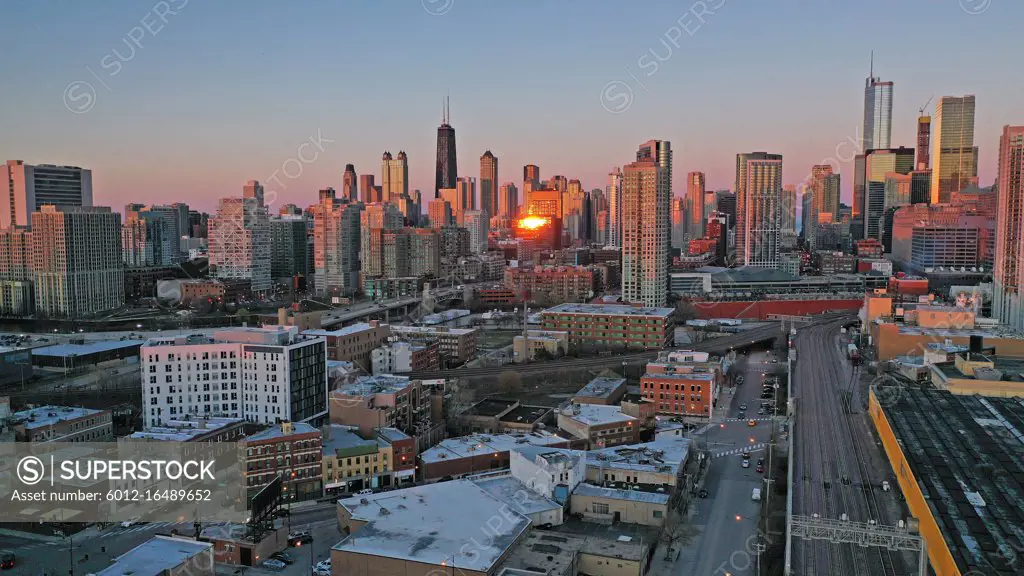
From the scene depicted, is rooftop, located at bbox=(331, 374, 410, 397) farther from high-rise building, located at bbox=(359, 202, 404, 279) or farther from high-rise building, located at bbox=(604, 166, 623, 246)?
high-rise building, located at bbox=(604, 166, 623, 246)

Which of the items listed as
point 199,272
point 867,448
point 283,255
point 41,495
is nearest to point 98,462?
point 41,495

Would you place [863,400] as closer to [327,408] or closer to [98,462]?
[327,408]

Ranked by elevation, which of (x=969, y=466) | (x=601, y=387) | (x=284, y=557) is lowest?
(x=284, y=557)

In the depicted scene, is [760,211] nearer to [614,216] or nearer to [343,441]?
[614,216]

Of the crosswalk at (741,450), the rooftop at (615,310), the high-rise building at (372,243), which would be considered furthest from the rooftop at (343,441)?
the high-rise building at (372,243)

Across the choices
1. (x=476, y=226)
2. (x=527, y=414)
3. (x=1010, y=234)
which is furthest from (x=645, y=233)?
(x=476, y=226)

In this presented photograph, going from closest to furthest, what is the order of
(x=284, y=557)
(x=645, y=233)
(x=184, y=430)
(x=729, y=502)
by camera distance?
(x=284, y=557) < (x=729, y=502) < (x=184, y=430) < (x=645, y=233)

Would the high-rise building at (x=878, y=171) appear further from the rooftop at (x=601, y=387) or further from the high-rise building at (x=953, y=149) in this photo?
the rooftop at (x=601, y=387)
